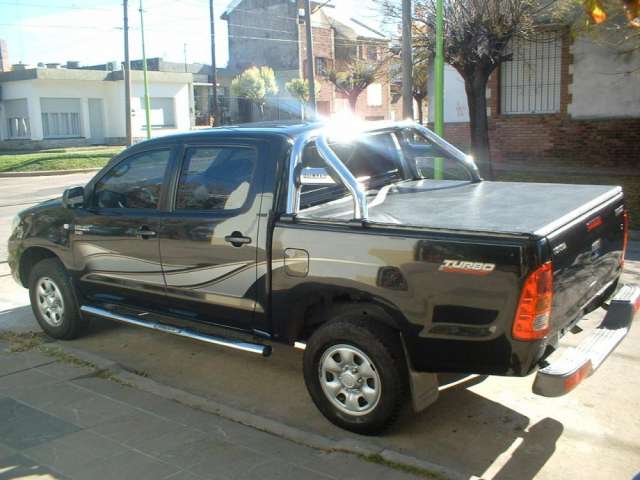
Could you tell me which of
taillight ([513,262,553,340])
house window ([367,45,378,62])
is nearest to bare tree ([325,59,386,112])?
house window ([367,45,378,62])

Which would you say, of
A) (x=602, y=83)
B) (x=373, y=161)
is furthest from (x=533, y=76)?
(x=373, y=161)

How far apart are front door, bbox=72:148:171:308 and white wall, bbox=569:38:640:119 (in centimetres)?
1511

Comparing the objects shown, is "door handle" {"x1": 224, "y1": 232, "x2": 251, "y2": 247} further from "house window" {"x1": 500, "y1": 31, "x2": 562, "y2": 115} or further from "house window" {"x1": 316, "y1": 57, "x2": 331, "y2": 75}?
"house window" {"x1": 316, "y1": 57, "x2": 331, "y2": 75}

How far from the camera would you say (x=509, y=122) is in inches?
769

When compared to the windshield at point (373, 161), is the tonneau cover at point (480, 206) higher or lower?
lower

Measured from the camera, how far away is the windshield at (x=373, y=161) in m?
4.98

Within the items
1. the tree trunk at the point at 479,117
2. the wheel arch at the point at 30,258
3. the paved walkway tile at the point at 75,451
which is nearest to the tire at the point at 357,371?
the paved walkway tile at the point at 75,451

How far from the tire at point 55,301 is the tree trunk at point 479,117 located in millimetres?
11807

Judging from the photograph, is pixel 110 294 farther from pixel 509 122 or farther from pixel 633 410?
pixel 509 122

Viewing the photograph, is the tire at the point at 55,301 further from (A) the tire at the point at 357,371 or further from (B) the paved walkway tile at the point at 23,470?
(A) the tire at the point at 357,371

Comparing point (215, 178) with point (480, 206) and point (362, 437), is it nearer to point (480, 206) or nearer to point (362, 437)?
point (480, 206)

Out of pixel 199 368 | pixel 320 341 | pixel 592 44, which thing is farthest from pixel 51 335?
pixel 592 44

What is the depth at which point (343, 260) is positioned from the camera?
4.06m

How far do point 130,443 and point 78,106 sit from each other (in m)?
42.8
